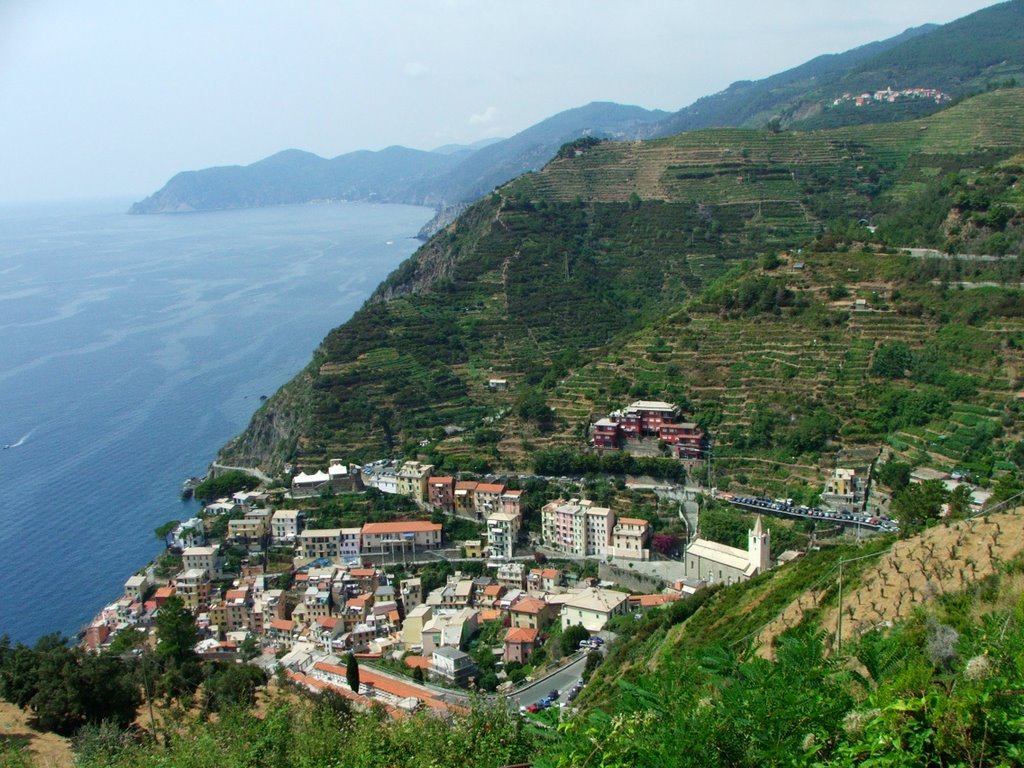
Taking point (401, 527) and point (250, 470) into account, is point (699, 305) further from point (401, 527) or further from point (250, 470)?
point (250, 470)

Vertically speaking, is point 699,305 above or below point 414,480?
above

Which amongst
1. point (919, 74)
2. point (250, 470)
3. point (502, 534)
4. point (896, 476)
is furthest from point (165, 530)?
point (919, 74)

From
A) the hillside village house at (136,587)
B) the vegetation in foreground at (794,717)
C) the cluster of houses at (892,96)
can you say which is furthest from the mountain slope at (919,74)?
the vegetation in foreground at (794,717)

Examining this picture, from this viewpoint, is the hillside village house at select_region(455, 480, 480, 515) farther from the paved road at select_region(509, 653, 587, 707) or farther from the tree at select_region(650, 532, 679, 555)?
the paved road at select_region(509, 653, 587, 707)

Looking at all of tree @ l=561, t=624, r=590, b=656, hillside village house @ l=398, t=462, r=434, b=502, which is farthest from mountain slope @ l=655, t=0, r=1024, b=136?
tree @ l=561, t=624, r=590, b=656

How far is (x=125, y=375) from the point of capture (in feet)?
143

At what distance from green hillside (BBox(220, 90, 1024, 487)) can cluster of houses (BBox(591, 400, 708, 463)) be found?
2.12ft

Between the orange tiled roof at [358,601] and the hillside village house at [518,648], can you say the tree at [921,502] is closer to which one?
the hillside village house at [518,648]

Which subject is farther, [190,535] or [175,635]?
[190,535]

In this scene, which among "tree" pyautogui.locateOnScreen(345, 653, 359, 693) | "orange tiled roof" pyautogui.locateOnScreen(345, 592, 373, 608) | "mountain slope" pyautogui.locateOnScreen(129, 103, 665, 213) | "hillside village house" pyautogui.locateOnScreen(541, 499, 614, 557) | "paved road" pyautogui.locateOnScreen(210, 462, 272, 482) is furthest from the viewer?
"mountain slope" pyautogui.locateOnScreen(129, 103, 665, 213)

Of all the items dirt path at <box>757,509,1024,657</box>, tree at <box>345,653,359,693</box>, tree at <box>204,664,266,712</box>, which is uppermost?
dirt path at <box>757,509,1024,657</box>

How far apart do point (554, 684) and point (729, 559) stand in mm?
4805

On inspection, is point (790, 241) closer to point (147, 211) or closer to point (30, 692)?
point (30, 692)

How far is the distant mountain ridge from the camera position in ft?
240
